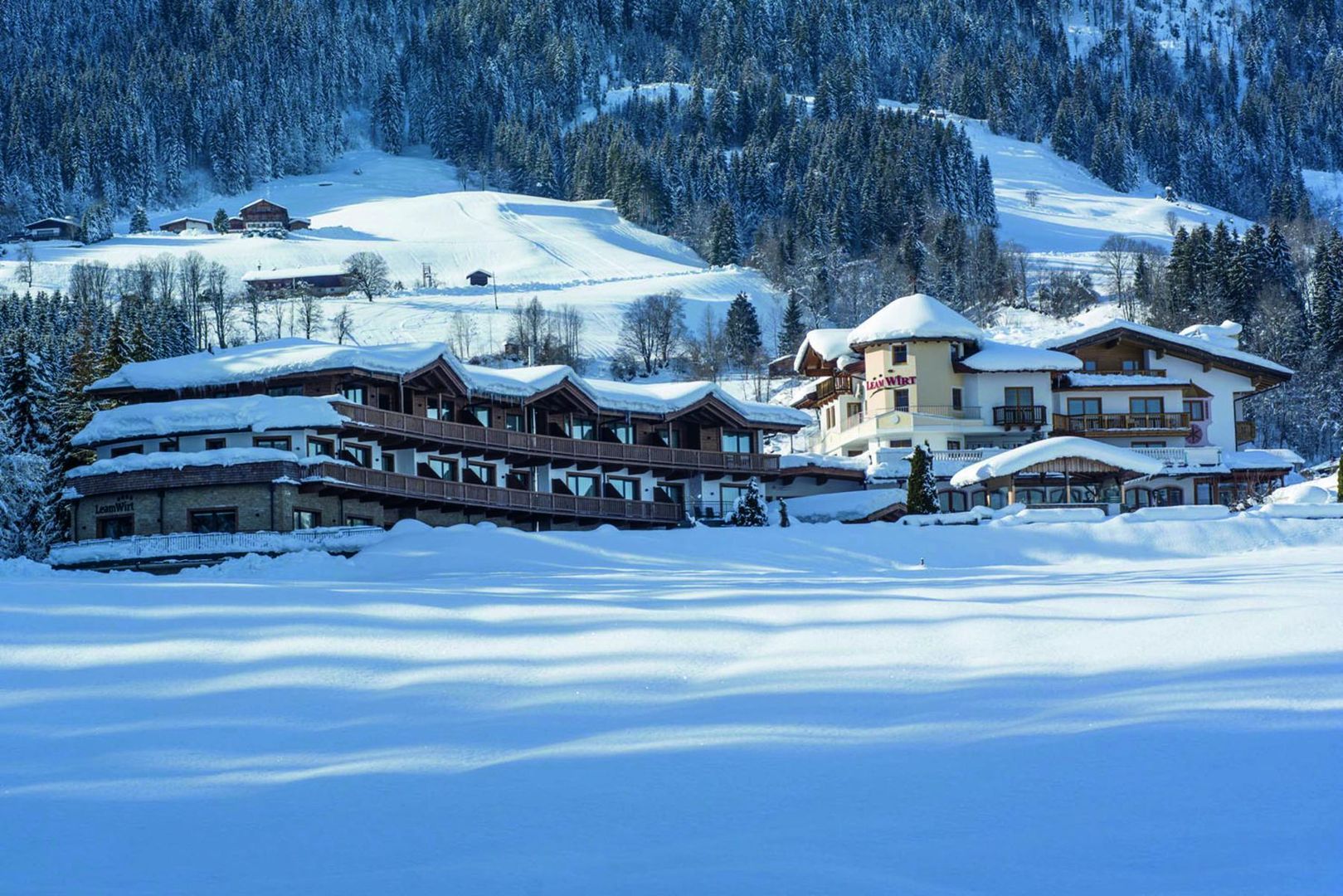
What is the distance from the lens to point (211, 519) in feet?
158

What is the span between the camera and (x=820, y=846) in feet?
38.0

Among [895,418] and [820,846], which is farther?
[895,418]

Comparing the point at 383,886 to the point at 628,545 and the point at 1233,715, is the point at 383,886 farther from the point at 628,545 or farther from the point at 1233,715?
the point at 628,545

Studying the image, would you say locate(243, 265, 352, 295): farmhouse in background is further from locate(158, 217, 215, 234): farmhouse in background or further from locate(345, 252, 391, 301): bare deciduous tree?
locate(158, 217, 215, 234): farmhouse in background

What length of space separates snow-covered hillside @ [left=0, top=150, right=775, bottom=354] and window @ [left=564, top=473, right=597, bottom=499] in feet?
177

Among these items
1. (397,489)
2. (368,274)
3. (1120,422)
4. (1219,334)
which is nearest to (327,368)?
(397,489)

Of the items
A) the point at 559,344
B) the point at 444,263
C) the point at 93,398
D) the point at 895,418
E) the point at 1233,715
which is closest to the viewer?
the point at 1233,715

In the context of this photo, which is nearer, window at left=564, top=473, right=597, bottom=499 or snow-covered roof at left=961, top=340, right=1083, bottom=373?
window at left=564, top=473, right=597, bottom=499

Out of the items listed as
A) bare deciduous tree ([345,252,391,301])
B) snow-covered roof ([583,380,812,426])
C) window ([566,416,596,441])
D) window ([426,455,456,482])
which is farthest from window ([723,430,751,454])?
bare deciduous tree ([345,252,391,301])

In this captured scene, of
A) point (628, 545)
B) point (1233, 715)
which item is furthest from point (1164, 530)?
point (1233, 715)

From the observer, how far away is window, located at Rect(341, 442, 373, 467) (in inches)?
2051

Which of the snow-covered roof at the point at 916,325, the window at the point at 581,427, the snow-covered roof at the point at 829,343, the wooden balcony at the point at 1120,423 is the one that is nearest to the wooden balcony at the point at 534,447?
the window at the point at 581,427

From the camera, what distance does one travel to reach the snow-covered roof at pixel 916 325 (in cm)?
6662

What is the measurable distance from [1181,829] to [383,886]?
259 inches
